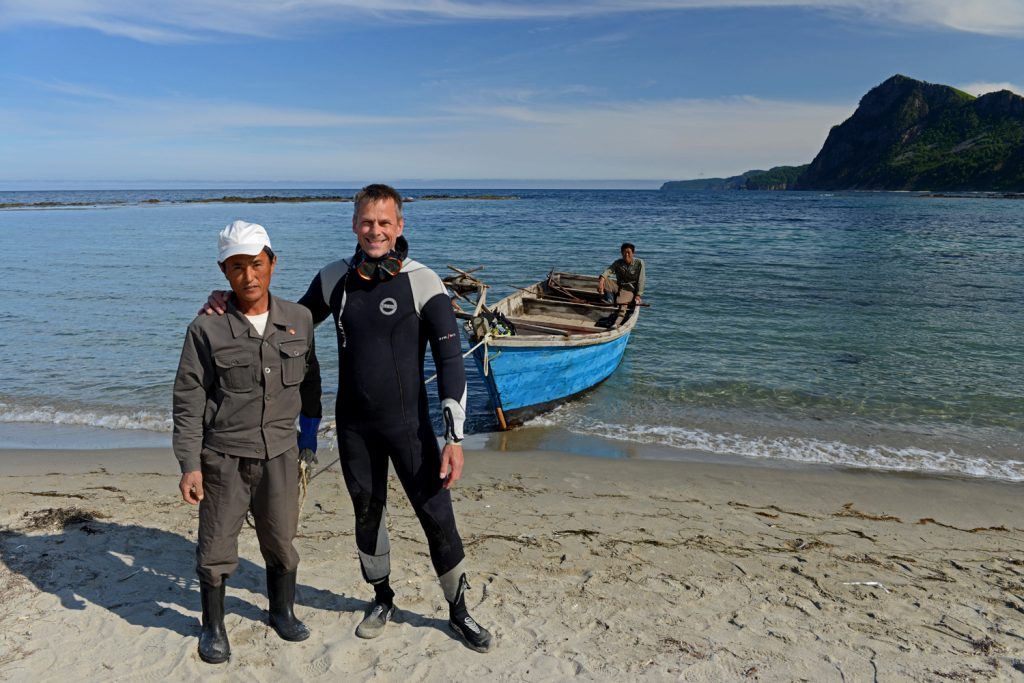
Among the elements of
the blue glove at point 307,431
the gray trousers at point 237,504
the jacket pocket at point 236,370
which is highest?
the jacket pocket at point 236,370

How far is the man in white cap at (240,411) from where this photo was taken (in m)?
3.08

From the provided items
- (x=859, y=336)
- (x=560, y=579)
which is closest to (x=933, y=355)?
(x=859, y=336)

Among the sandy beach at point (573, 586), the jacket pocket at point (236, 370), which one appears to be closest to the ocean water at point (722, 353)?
the sandy beach at point (573, 586)

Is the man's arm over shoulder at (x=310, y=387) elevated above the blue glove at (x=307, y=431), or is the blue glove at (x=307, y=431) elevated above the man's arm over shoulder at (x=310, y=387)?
the man's arm over shoulder at (x=310, y=387)

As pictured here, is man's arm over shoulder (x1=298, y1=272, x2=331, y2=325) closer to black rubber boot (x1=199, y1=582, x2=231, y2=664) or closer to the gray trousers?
Result: the gray trousers

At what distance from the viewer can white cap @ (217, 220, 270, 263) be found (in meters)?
3.02

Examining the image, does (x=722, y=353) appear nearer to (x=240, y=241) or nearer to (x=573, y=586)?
(x=573, y=586)

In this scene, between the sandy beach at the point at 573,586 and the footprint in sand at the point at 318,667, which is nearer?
the footprint in sand at the point at 318,667

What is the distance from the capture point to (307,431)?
354 centimetres

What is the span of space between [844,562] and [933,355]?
32.1 feet

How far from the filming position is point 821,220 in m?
57.1

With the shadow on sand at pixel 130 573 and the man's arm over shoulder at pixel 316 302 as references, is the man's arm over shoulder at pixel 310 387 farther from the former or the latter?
the shadow on sand at pixel 130 573

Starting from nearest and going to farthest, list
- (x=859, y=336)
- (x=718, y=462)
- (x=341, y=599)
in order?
(x=341, y=599) < (x=718, y=462) < (x=859, y=336)

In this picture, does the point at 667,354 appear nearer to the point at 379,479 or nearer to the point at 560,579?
the point at 560,579
